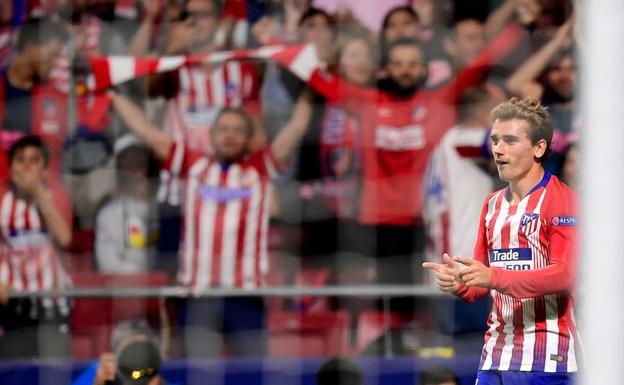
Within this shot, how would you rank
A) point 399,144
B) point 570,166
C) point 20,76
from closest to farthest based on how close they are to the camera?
point 570,166, point 399,144, point 20,76

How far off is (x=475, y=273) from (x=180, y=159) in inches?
96.8

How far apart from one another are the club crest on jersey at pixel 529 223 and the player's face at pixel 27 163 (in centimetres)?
264

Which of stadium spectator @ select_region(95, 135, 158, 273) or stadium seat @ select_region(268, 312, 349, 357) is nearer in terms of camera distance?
stadium seat @ select_region(268, 312, 349, 357)

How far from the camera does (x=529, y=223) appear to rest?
10.8 ft

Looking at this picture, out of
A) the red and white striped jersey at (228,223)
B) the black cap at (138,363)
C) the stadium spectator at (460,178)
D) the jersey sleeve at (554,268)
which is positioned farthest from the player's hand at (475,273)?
the red and white striped jersey at (228,223)

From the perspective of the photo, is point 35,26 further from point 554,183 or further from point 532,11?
point 554,183

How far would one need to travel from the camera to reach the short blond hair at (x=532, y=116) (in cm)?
328

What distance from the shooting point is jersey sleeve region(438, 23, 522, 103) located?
5.16 m

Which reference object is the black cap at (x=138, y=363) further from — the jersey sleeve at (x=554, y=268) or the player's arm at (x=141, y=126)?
the jersey sleeve at (x=554, y=268)

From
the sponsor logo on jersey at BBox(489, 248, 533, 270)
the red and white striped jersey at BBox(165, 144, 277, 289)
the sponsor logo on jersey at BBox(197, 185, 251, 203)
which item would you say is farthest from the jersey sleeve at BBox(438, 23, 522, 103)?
the sponsor logo on jersey at BBox(489, 248, 533, 270)

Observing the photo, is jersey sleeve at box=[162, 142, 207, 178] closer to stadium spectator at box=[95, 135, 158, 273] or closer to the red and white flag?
stadium spectator at box=[95, 135, 158, 273]

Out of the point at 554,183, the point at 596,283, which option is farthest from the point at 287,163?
the point at 596,283

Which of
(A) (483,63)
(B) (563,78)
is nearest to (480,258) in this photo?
(B) (563,78)

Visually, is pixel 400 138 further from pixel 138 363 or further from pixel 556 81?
pixel 138 363
